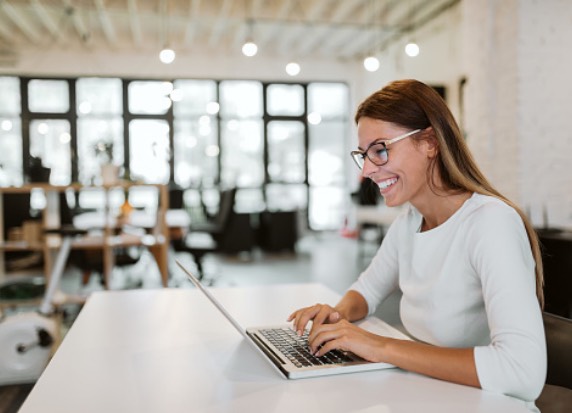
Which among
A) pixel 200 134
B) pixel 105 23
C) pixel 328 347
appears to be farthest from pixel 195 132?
pixel 328 347

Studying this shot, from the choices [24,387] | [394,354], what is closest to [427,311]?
[394,354]

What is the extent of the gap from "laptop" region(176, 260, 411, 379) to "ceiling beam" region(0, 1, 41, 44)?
26.4ft

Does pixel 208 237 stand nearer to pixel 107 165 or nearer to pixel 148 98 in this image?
pixel 107 165

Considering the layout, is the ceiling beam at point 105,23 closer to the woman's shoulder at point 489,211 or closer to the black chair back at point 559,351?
the woman's shoulder at point 489,211

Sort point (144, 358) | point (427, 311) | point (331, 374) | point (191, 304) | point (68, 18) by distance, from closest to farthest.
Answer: point (331, 374), point (144, 358), point (427, 311), point (191, 304), point (68, 18)

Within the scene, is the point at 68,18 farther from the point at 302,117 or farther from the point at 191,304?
the point at 191,304

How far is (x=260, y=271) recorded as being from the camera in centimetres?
719

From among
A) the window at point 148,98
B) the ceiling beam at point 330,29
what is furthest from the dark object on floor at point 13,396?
the window at point 148,98

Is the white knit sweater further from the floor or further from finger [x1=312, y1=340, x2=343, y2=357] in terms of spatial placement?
the floor

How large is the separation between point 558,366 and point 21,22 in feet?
30.4

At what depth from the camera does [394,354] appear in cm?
107

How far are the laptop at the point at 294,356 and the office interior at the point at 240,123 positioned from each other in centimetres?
270

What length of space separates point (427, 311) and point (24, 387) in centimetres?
272

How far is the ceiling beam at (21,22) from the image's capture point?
26.1ft
